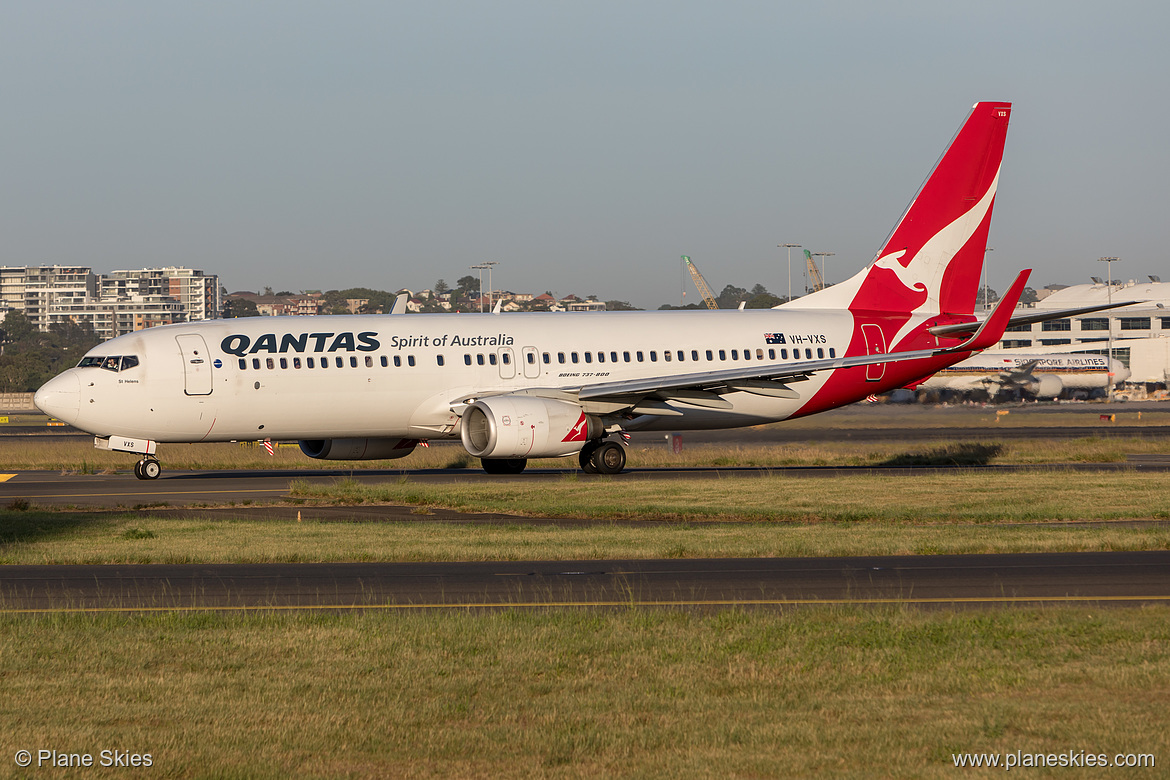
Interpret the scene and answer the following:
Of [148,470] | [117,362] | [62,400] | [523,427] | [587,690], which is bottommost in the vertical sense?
[148,470]

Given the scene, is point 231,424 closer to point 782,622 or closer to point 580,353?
point 580,353

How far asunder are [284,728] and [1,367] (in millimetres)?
149054

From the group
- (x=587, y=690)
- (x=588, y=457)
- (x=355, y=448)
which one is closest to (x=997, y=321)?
(x=588, y=457)

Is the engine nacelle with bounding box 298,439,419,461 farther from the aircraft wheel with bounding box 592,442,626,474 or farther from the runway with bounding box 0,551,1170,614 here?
the runway with bounding box 0,551,1170,614

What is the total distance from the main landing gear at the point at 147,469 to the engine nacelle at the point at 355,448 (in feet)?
12.5

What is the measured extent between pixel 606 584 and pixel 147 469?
20992mm

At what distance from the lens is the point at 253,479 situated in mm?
33344

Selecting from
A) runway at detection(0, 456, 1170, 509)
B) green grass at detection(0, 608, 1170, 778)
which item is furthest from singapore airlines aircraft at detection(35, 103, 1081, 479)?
green grass at detection(0, 608, 1170, 778)

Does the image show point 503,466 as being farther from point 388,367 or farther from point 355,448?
point 388,367

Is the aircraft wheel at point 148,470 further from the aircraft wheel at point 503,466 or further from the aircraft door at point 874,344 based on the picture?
the aircraft door at point 874,344

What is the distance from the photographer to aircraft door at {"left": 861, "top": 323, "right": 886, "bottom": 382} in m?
36.2

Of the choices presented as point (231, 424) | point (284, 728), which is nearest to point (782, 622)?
point (284, 728)

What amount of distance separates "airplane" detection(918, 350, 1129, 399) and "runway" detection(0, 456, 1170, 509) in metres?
64.2

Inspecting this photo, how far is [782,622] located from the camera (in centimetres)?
1168
